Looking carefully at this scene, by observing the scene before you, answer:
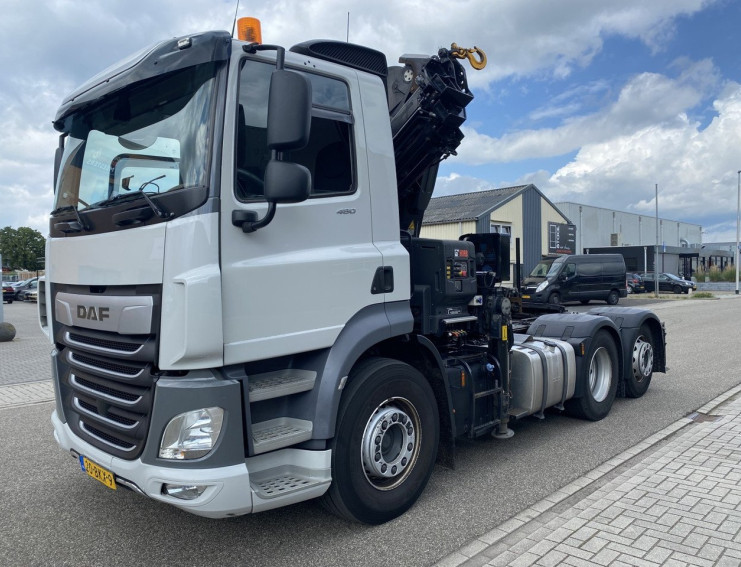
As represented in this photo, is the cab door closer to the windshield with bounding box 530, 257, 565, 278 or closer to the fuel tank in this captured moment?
the fuel tank

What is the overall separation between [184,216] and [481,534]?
8.85 ft

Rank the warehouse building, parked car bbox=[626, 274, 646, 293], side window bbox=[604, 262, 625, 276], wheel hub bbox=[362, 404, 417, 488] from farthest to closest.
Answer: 1. parked car bbox=[626, 274, 646, 293]
2. the warehouse building
3. side window bbox=[604, 262, 625, 276]
4. wheel hub bbox=[362, 404, 417, 488]

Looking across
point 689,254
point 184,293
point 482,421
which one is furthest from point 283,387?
point 689,254

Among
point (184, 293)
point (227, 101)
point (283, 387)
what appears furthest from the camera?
point (283, 387)

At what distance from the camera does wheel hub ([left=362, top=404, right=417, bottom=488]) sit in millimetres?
3834

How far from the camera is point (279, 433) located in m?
3.47

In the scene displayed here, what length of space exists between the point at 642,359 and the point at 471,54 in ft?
15.2

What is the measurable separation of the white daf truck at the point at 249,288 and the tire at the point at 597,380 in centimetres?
206

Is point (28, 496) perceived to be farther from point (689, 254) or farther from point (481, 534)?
point (689, 254)

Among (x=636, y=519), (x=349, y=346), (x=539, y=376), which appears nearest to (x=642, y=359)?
(x=539, y=376)

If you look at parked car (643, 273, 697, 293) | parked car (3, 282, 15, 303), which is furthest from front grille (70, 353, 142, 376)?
parked car (643, 273, 697, 293)

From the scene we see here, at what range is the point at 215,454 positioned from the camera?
121 inches

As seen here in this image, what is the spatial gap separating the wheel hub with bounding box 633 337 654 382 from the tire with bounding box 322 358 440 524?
4.20 m

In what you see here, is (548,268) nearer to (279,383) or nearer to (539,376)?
(539,376)
